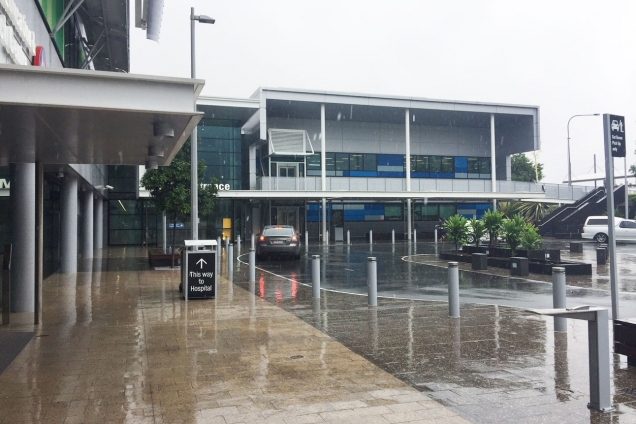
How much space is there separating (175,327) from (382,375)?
409cm

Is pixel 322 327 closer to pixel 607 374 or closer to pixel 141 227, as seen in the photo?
pixel 607 374

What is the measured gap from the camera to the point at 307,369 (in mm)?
6422

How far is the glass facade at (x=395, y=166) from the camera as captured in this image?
→ 142 feet

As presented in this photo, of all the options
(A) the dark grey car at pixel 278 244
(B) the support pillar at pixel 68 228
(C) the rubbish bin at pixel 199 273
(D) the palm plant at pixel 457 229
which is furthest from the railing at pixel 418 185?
(C) the rubbish bin at pixel 199 273

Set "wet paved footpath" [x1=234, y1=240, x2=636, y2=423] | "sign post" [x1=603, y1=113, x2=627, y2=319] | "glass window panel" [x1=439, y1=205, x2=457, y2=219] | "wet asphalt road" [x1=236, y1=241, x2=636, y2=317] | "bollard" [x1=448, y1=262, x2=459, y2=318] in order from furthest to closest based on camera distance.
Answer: "glass window panel" [x1=439, y1=205, x2=457, y2=219] < "wet asphalt road" [x1=236, y1=241, x2=636, y2=317] < "bollard" [x1=448, y1=262, x2=459, y2=318] < "sign post" [x1=603, y1=113, x2=627, y2=319] < "wet paved footpath" [x1=234, y1=240, x2=636, y2=423]

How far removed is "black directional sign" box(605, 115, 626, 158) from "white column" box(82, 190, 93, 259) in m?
21.1

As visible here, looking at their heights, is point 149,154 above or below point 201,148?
below

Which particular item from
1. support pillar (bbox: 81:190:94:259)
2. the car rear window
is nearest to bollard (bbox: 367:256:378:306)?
the car rear window

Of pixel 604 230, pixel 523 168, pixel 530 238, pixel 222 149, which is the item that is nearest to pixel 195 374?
pixel 530 238

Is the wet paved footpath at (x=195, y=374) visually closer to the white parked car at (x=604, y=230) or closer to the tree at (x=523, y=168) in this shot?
the white parked car at (x=604, y=230)

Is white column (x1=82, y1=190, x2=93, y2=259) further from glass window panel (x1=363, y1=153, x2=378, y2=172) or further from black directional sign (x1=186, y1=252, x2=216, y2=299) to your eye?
glass window panel (x1=363, y1=153, x2=378, y2=172)

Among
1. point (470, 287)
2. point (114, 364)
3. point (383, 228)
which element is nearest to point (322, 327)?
point (114, 364)

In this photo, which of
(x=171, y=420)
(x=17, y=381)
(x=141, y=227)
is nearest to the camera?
(x=171, y=420)

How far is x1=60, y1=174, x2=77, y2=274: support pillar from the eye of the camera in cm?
1777
